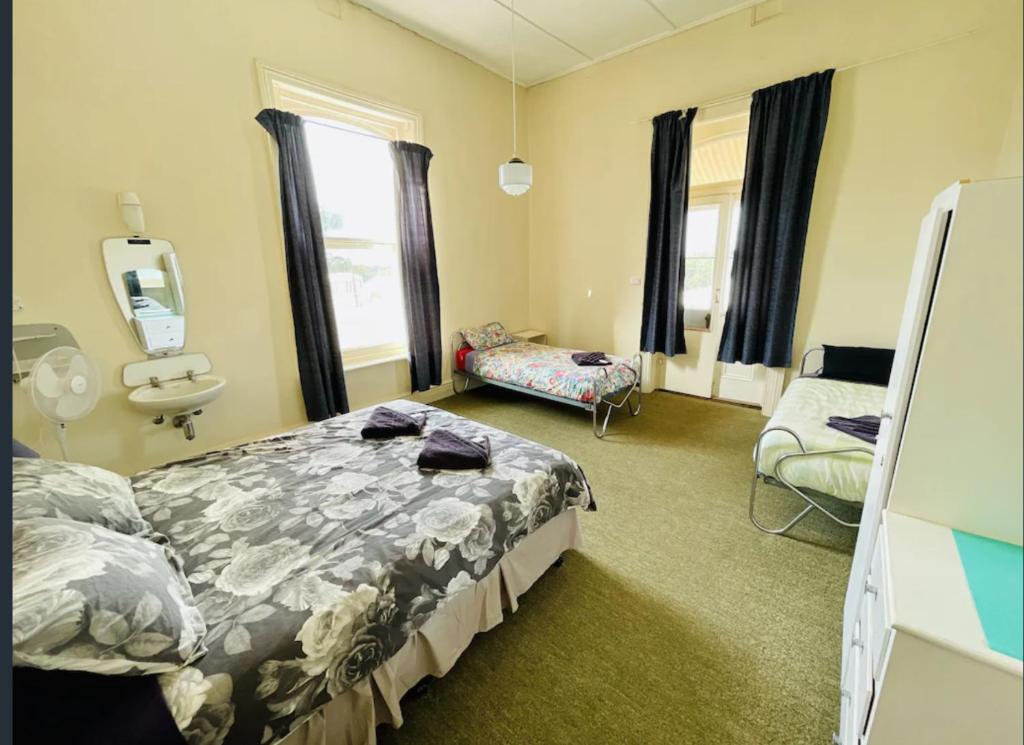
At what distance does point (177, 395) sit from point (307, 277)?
110 cm

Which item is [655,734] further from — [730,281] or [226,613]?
[730,281]

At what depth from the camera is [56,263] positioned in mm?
2031

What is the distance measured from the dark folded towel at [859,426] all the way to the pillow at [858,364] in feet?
3.12

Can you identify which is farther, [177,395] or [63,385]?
[177,395]

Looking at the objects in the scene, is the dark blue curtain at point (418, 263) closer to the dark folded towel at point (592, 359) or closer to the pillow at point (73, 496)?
the dark folded towel at point (592, 359)

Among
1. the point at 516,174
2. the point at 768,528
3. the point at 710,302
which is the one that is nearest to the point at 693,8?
the point at 516,174

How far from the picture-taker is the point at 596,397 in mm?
3158

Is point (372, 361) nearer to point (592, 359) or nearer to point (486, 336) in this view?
point (486, 336)

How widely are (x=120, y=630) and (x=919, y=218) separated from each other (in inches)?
170

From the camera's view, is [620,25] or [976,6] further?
[620,25]

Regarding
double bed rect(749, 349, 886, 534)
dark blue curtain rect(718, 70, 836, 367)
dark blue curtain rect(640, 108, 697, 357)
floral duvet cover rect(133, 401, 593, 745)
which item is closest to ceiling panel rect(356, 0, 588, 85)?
dark blue curtain rect(640, 108, 697, 357)

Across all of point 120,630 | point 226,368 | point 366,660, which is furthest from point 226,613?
point 226,368

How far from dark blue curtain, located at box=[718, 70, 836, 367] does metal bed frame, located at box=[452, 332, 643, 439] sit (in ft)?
2.91

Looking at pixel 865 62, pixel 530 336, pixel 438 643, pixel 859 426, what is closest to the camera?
pixel 438 643
